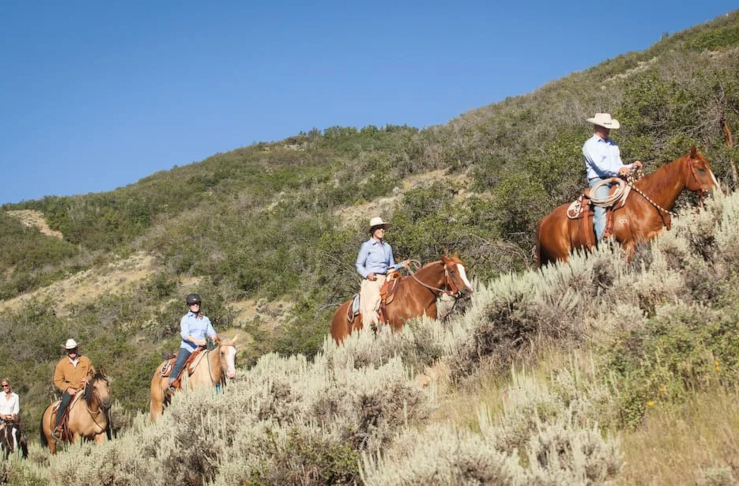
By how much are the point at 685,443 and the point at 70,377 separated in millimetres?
9919


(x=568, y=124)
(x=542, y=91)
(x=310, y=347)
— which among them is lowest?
(x=310, y=347)

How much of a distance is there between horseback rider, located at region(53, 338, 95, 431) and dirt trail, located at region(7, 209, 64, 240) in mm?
35514

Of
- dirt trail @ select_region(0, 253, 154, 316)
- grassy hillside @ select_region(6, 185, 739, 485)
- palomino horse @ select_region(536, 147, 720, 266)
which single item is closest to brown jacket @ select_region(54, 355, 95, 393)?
grassy hillside @ select_region(6, 185, 739, 485)

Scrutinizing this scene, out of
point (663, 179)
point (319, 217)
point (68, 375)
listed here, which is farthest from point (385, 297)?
point (319, 217)

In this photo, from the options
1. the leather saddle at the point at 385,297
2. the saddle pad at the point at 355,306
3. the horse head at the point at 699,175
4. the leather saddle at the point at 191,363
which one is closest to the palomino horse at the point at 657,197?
the horse head at the point at 699,175

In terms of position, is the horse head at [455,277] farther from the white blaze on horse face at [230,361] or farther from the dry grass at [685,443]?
the dry grass at [685,443]

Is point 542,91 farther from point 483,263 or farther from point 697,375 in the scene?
point 697,375

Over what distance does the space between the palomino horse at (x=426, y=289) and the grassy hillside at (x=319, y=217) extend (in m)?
2.17

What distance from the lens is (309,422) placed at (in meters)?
5.07

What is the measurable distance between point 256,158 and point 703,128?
4195 cm

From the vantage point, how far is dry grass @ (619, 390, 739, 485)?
3268 mm

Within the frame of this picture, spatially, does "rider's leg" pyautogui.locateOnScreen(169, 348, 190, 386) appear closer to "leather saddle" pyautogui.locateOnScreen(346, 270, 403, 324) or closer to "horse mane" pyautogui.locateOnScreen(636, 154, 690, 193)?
"leather saddle" pyautogui.locateOnScreen(346, 270, 403, 324)

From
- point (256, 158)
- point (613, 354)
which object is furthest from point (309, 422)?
point (256, 158)

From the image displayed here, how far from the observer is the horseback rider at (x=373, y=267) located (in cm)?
980
